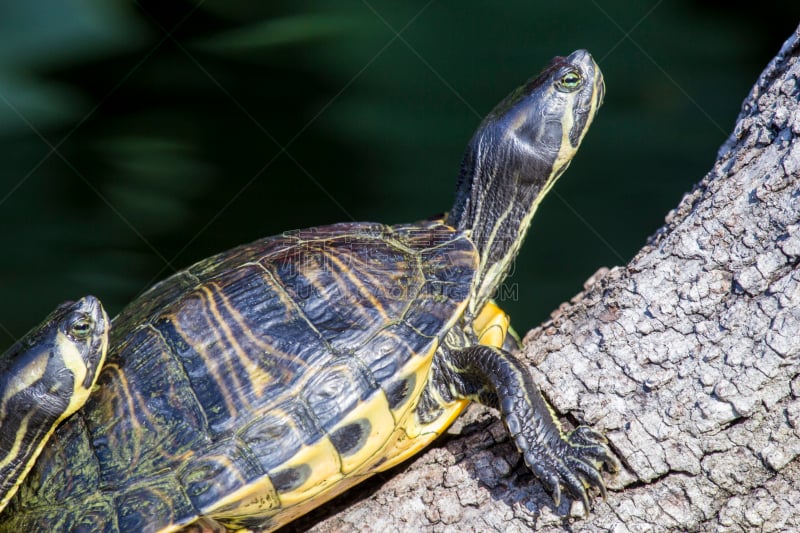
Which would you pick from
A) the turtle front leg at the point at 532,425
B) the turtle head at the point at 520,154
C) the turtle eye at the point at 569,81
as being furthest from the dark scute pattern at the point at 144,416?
the turtle eye at the point at 569,81

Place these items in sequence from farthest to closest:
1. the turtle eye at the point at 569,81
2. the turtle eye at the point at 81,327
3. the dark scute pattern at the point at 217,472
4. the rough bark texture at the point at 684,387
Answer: the turtle eye at the point at 569,81
the turtle eye at the point at 81,327
the dark scute pattern at the point at 217,472
the rough bark texture at the point at 684,387

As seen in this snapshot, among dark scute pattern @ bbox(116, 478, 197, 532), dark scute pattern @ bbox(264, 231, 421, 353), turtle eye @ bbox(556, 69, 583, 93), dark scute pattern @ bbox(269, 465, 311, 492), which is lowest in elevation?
dark scute pattern @ bbox(116, 478, 197, 532)

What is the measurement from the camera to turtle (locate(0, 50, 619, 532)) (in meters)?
1.75

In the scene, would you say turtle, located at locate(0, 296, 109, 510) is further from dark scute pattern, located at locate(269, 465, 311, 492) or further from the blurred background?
the blurred background

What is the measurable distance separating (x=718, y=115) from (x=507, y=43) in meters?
1.40

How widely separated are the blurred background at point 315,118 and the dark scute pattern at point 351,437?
2408 millimetres

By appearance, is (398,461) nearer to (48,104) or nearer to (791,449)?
(791,449)

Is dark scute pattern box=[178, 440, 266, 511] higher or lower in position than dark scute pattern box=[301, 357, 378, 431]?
lower

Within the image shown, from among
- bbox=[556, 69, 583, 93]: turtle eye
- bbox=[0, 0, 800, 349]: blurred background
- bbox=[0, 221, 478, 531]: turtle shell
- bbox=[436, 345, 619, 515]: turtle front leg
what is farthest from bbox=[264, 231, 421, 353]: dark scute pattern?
bbox=[0, 0, 800, 349]: blurred background

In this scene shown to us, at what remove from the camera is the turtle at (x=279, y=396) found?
1750 millimetres

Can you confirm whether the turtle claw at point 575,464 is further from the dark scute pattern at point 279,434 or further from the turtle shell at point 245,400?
the dark scute pattern at point 279,434

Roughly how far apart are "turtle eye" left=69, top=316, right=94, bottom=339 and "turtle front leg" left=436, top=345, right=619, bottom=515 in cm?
118

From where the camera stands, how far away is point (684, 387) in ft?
5.57

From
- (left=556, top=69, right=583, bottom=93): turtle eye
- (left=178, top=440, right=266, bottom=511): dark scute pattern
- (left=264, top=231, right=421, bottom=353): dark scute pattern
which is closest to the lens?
(left=178, top=440, right=266, bottom=511): dark scute pattern
